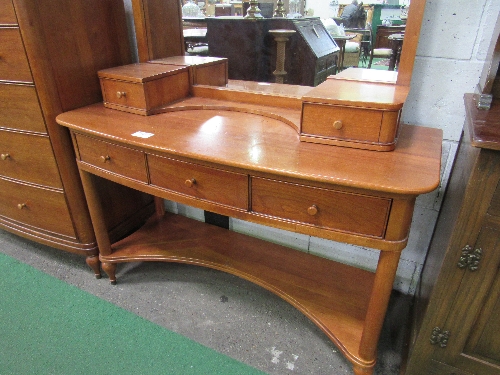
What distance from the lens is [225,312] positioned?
168 centimetres

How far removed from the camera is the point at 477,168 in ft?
2.89

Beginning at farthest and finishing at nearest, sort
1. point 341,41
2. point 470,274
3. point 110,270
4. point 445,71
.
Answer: point 110,270 → point 341,41 → point 445,71 → point 470,274

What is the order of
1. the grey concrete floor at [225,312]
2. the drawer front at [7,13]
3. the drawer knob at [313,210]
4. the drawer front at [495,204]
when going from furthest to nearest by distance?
the grey concrete floor at [225,312]
the drawer front at [7,13]
the drawer knob at [313,210]
the drawer front at [495,204]

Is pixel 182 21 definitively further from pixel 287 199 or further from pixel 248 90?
pixel 287 199

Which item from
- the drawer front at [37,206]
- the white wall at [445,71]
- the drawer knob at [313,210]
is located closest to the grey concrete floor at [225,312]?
the drawer front at [37,206]

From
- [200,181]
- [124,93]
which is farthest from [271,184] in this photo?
[124,93]

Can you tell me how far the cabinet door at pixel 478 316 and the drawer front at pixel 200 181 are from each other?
0.68m

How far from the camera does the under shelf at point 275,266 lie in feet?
4.61

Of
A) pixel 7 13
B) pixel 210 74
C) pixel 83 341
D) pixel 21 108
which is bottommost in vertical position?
pixel 83 341

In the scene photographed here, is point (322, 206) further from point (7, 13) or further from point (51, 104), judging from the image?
point (7, 13)

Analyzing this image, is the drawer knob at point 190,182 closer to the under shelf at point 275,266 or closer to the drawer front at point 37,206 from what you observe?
the under shelf at point 275,266

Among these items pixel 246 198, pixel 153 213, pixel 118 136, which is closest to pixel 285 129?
pixel 246 198

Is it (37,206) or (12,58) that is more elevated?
(12,58)

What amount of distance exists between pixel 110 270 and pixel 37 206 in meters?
0.51
